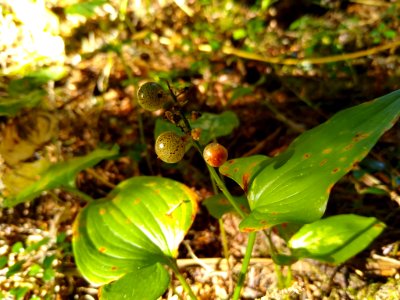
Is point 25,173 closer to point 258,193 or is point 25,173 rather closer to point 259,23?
point 258,193

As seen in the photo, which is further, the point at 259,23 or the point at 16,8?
the point at 259,23

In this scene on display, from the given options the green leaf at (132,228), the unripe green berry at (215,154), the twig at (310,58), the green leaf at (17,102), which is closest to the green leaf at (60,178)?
the green leaf at (132,228)

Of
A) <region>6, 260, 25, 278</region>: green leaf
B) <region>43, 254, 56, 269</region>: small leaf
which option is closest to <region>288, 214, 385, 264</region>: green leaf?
<region>43, 254, 56, 269</region>: small leaf

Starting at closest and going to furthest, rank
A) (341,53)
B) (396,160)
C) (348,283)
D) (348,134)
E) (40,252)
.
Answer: (348,134), (348,283), (40,252), (396,160), (341,53)

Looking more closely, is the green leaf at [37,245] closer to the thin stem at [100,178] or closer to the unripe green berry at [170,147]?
the thin stem at [100,178]

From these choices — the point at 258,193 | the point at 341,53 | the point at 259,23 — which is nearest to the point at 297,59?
the point at 341,53
